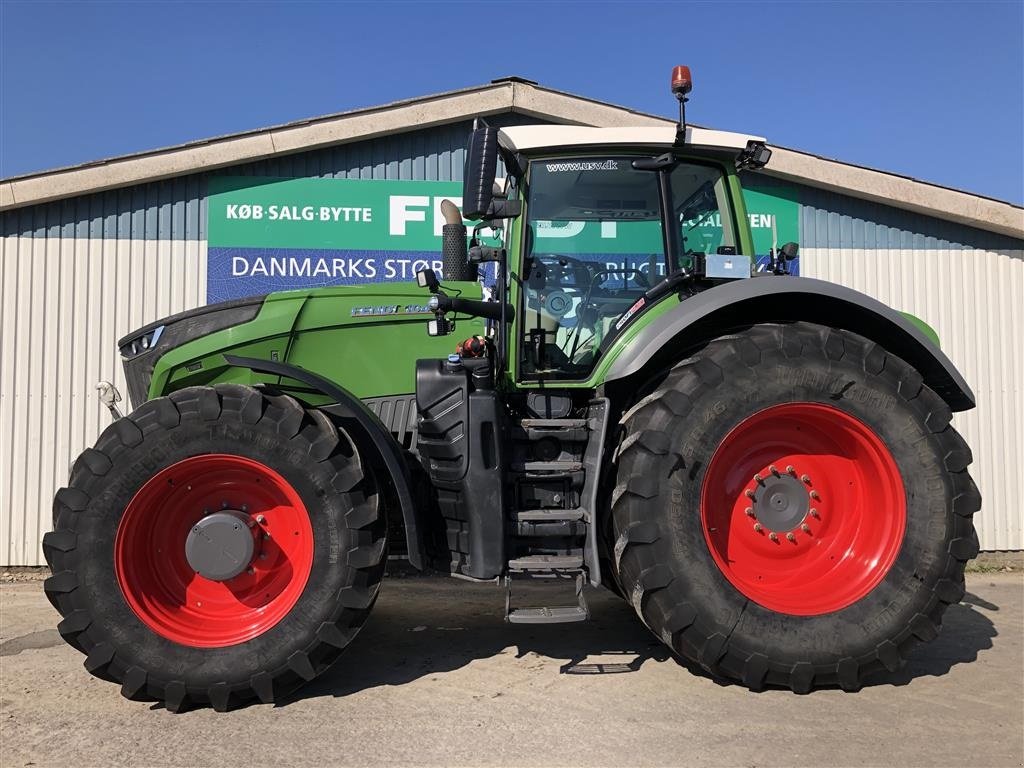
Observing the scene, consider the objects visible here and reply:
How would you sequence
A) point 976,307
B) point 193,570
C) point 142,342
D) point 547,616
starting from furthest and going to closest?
point 976,307, point 142,342, point 193,570, point 547,616

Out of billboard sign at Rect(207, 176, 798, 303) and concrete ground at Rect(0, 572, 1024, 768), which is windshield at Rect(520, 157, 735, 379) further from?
billboard sign at Rect(207, 176, 798, 303)

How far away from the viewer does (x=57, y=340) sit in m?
5.97

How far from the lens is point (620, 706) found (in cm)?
306

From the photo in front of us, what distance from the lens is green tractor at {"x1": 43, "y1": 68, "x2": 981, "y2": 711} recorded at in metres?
3.10

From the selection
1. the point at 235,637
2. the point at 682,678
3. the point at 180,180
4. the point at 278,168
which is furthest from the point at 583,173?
the point at 180,180

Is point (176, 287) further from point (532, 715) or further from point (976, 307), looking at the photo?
point (976, 307)

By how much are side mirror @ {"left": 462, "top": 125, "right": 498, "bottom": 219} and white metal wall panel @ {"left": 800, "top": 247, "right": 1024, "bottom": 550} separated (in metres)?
4.49

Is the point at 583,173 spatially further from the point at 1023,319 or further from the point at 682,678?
the point at 1023,319

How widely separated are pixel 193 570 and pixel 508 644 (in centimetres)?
171

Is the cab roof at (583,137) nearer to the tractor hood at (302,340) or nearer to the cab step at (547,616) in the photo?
the tractor hood at (302,340)

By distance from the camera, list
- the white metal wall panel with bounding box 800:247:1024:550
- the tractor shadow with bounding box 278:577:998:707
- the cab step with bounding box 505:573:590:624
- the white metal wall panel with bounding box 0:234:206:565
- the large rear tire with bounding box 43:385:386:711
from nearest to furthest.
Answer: the large rear tire with bounding box 43:385:386:711
the cab step with bounding box 505:573:590:624
the tractor shadow with bounding box 278:577:998:707
the white metal wall panel with bounding box 0:234:206:565
the white metal wall panel with bounding box 800:247:1024:550

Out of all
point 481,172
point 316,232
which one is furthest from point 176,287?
point 481,172

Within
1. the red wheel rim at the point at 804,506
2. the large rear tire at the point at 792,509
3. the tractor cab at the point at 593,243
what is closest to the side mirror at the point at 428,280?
the tractor cab at the point at 593,243

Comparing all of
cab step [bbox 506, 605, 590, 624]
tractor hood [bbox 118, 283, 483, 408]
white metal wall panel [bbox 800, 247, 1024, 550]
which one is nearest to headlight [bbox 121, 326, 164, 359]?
tractor hood [bbox 118, 283, 483, 408]
